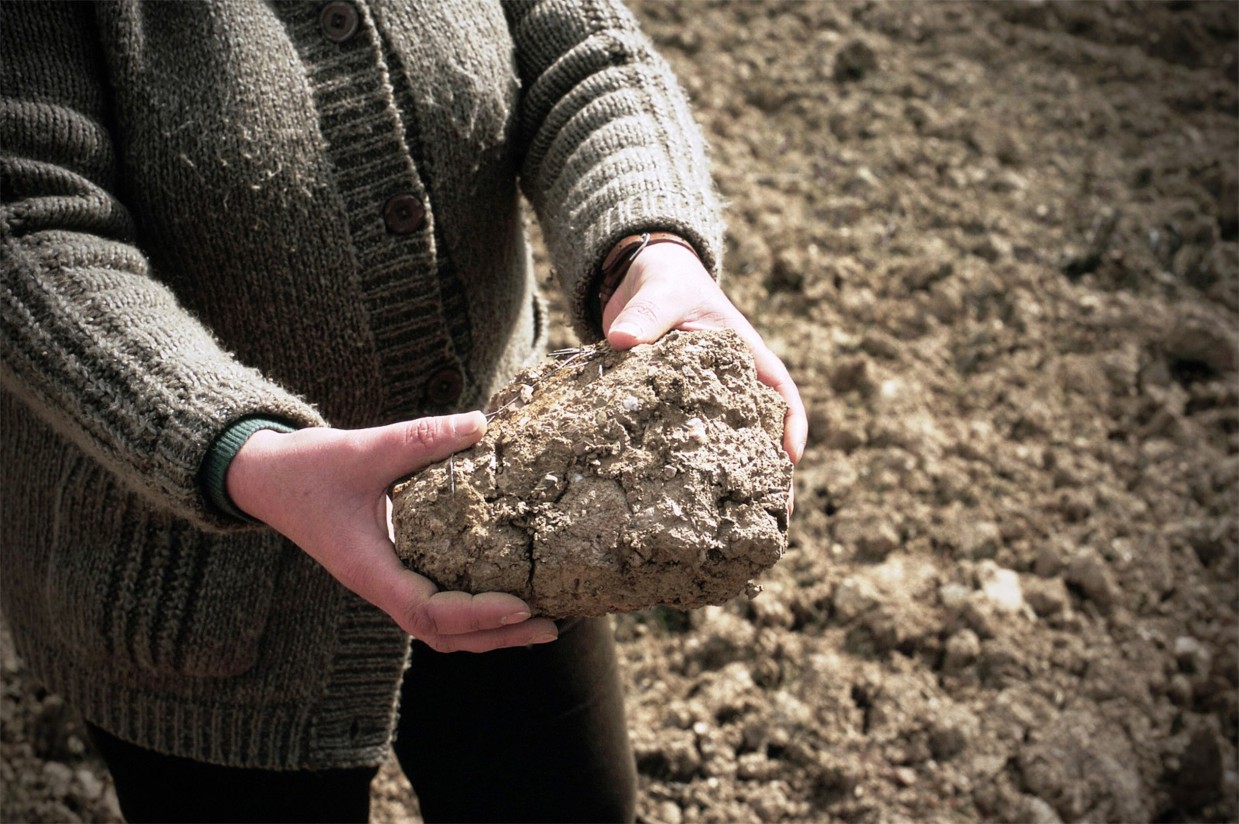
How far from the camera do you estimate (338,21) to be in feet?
4.36

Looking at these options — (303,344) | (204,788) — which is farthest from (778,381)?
(204,788)

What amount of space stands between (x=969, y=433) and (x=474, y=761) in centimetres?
156

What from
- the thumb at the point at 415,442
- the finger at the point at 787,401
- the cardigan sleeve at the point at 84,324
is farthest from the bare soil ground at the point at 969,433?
the cardigan sleeve at the point at 84,324

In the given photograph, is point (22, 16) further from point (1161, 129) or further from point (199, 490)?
point (1161, 129)

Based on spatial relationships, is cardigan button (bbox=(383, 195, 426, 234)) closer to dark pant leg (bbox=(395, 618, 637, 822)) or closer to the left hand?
the left hand

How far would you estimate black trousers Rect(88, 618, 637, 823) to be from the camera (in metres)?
1.52

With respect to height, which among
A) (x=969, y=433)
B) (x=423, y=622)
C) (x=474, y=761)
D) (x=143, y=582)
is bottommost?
(x=969, y=433)

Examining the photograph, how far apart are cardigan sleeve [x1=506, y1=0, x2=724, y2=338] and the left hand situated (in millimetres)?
46

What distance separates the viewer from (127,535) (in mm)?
1367

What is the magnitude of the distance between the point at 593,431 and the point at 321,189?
438 millimetres

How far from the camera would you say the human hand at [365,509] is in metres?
1.12

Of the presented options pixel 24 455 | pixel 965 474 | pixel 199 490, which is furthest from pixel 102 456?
pixel 965 474

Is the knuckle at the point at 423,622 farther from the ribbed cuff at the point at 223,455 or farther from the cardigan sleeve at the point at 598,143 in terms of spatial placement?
the cardigan sleeve at the point at 598,143

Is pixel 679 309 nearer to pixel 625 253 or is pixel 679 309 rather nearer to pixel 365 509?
pixel 625 253
